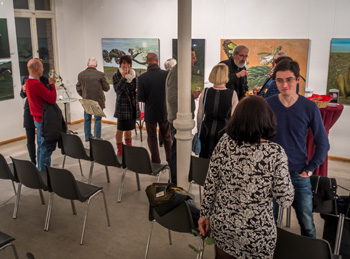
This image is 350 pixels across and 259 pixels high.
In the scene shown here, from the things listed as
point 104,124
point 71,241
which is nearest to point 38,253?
point 71,241

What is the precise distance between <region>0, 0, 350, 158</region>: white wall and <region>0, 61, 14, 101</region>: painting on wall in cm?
18

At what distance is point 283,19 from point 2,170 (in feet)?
16.2

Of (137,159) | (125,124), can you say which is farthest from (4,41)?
(137,159)

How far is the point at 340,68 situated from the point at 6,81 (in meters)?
6.15

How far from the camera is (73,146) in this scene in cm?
493

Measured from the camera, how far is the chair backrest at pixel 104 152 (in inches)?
181

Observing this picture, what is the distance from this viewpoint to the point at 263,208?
206cm

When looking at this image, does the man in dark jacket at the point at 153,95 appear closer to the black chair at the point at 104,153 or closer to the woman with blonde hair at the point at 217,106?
the black chair at the point at 104,153

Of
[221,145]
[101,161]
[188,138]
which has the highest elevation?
[221,145]

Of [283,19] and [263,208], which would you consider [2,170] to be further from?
[283,19]

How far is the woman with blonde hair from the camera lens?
392 cm

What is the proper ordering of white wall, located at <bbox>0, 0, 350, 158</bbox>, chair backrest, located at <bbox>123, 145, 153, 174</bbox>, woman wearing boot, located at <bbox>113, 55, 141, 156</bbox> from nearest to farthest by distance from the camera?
chair backrest, located at <bbox>123, 145, 153, 174</bbox> → woman wearing boot, located at <bbox>113, 55, 141, 156</bbox> → white wall, located at <bbox>0, 0, 350, 158</bbox>

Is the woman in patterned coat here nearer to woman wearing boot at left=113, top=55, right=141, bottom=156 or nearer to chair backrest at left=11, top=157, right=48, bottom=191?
chair backrest at left=11, top=157, right=48, bottom=191

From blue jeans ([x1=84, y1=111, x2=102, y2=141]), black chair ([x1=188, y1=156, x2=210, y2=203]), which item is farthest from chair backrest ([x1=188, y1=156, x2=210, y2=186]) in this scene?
blue jeans ([x1=84, y1=111, x2=102, y2=141])
